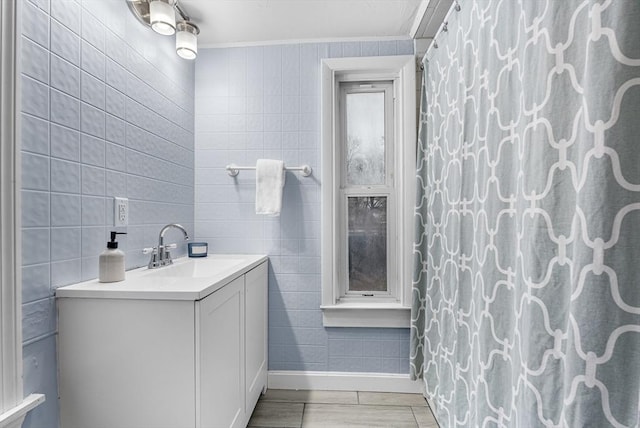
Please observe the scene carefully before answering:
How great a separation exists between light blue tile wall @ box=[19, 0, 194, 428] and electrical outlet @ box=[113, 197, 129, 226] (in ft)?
0.09

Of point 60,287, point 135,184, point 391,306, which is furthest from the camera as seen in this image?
point 391,306

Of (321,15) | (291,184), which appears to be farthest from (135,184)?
(321,15)

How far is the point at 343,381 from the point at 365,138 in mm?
1582

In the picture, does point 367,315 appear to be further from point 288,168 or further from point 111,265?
point 111,265

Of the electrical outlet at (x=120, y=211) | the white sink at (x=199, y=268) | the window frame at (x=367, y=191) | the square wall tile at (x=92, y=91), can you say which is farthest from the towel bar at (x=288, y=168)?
the square wall tile at (x=92, y=91)

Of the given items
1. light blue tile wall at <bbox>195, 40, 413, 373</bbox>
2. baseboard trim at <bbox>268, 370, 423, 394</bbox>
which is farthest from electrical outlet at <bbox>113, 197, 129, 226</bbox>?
baseboard trim at <bbox>268, 370, 423, 394</bbox>

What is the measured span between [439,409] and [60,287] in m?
1.67

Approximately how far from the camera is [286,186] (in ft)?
6.72

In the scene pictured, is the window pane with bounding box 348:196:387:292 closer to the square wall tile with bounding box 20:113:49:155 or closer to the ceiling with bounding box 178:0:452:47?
the ceiling with bounding box 178:0:452:47

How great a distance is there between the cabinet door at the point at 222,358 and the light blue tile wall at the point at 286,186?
1.98 feet

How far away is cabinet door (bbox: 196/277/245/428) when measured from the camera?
1.02 m

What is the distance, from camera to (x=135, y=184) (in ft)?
4.78

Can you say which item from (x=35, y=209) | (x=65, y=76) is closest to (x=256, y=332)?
(x=35, y=209)

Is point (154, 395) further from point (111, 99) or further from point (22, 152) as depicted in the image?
point (111, 99)
